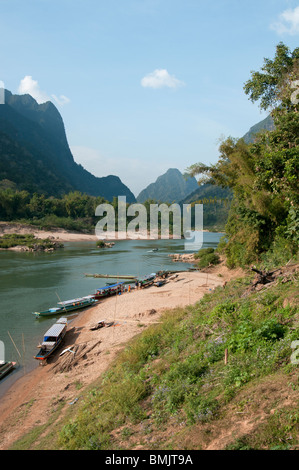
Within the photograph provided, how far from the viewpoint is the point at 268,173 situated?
38.5 feet

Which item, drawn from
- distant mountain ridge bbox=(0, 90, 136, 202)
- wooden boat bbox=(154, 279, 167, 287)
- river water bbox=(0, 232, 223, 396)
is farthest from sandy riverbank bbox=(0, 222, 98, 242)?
wooden boat bbox=(154, 279, 167, 287)

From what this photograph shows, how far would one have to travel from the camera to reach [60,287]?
2769 centimetres

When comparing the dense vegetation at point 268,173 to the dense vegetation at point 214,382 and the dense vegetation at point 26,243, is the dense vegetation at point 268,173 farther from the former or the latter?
the dense vegetation at point 26,243

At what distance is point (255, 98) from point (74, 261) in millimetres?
33245

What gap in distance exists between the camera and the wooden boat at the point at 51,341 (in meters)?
13.5

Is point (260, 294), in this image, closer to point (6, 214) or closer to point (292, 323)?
point (292, 323)

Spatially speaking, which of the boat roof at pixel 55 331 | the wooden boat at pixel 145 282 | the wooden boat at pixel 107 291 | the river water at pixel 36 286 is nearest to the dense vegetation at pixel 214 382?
the boat roof at pixel 55 331

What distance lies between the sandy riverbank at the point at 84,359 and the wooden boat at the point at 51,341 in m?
0.39

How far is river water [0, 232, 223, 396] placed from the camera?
15211mm

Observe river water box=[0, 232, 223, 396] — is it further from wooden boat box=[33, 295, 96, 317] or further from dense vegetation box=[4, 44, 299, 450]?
dense vegetation box=[4, 44, 299, 450]

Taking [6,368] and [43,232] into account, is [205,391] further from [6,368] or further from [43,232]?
[43,232]

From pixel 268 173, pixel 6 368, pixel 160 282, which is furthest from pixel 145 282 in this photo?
pixel 268 173

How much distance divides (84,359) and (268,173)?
36.0 ft

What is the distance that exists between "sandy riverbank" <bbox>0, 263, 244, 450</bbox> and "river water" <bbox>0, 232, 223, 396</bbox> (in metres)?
1.23
